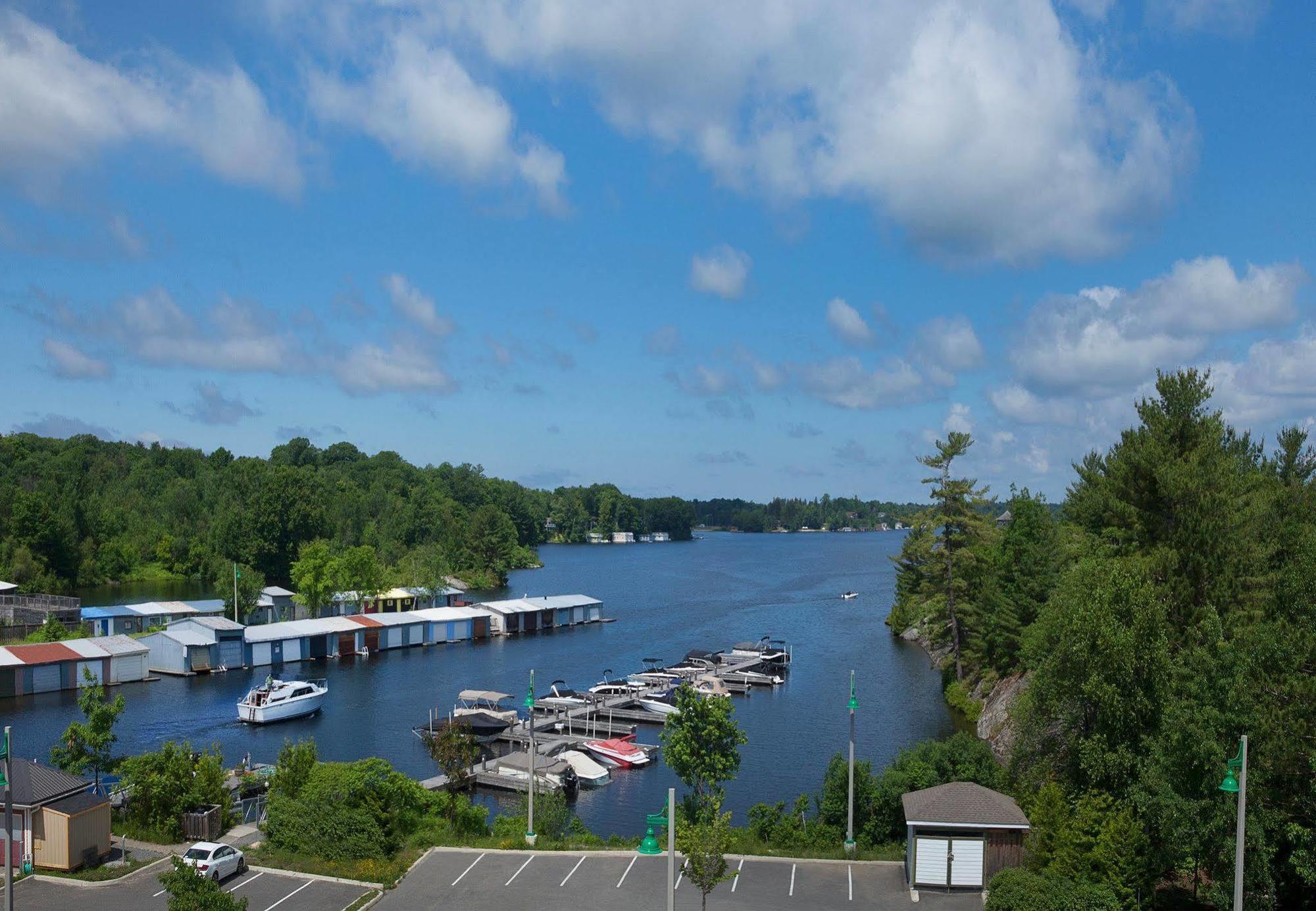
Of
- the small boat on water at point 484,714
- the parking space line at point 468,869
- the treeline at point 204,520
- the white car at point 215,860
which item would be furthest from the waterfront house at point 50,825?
the treeline at point 204,520

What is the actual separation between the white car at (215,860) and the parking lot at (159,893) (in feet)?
0.75

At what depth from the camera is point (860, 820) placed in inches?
964

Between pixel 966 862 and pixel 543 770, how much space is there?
59.7 feet

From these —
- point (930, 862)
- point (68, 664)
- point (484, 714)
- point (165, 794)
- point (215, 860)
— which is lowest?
point (484, 714)

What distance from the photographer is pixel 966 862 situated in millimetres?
20234

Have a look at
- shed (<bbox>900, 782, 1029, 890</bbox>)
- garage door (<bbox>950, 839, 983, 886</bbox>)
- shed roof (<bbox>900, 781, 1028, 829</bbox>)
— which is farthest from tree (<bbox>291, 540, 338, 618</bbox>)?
garage door (<bbox>950, 839, 983, 886</bbox>)

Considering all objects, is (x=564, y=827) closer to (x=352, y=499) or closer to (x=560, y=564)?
(x=352, y=499)

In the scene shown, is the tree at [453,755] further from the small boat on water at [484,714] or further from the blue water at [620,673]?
the small boat on water at [484,714]

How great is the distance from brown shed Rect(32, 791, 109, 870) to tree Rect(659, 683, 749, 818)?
12.9 metres

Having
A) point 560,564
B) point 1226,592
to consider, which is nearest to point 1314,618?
point 1226,592

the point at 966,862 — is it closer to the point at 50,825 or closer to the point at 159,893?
the point at 159,893

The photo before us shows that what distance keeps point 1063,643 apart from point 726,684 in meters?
32.7

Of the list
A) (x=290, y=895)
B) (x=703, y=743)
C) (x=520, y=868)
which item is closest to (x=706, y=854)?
(x=520, y=868)

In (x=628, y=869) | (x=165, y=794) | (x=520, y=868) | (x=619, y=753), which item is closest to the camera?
(x=628, y=869)
